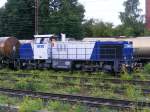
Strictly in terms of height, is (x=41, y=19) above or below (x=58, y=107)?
above

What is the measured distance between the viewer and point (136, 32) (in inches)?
3039

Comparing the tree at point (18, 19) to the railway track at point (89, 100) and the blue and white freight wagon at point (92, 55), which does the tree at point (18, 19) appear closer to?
the blue and white freight wagon at point (92, 55)

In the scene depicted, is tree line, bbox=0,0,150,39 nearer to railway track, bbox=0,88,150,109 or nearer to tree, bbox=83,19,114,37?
tree, bbox=83,19,114,37

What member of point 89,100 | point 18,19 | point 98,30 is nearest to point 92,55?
point 89,100

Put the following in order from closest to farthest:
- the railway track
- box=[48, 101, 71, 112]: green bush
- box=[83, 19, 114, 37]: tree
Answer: box=[48, 101, 71, 112]: green bush, the railway track, box=[83, 19, 114, 37]: tree

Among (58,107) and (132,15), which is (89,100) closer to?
(58,107)

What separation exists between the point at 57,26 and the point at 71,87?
43.9m

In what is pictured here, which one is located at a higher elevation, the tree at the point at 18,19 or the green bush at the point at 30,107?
the tree at the point at 18,19

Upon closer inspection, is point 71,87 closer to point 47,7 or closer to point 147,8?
point 47,7

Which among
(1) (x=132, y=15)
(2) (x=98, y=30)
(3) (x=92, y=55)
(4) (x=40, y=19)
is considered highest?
(1) (x=132, y=15)

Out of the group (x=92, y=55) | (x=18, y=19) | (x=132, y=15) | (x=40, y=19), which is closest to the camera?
(x=92, y=55)

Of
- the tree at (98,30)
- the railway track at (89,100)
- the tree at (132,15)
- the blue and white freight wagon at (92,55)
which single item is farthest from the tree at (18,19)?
the railway track at (89,100)

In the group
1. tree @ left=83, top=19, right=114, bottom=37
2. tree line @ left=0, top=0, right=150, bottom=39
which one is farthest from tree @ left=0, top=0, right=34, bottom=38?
tree @ left=83, top=19, right=114, bottom=37

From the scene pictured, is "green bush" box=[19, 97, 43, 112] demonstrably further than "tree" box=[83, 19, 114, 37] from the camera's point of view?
No
